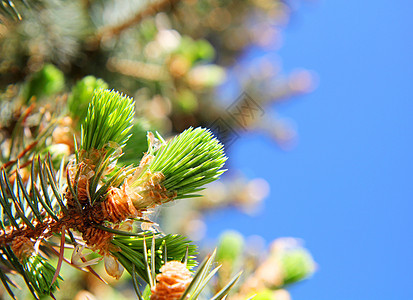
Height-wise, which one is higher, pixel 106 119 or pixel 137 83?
pixel 137 83

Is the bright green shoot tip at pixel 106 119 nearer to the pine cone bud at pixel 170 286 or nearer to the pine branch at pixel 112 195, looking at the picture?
the pine branch at pixel 112 195

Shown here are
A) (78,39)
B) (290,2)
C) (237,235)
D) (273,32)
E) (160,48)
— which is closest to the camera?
(237,235)

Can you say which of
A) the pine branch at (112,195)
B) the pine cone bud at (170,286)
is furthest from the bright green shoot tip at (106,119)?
the pine cone bud at (170,286)

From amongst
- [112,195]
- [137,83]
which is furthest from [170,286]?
[137,83]

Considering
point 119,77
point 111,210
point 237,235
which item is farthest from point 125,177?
point 119,77

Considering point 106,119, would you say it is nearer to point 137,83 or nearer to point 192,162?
point 192,162

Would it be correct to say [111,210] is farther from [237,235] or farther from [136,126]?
[237,235]

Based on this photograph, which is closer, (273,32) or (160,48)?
(160,48)
